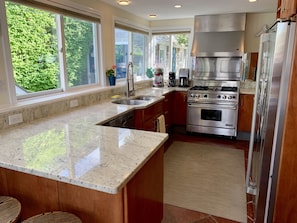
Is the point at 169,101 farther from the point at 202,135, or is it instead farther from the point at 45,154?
the point at 45,154

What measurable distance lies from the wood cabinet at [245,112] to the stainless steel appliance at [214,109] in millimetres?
88

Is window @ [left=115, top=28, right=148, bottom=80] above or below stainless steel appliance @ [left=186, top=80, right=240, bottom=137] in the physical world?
above

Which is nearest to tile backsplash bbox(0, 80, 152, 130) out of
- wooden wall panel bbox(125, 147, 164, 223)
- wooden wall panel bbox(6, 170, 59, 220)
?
wooden wall panel bbox(6, 170, 59, 220)

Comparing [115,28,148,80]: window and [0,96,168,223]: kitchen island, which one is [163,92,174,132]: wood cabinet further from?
[0,96,168,223]: kitchen island

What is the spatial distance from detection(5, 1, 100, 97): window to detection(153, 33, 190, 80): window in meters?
2.03

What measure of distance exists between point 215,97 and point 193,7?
1.54 metres

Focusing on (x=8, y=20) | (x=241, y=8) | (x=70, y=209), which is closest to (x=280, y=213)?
(x=70, y=209)

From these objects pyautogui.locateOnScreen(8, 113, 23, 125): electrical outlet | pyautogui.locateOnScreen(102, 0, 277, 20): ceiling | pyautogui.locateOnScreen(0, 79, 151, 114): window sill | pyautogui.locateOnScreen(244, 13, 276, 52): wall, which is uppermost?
pyautogui.locateOnScreen(102, 0, 277, 20): ceiling

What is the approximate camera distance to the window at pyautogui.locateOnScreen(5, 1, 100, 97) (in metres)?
2.19

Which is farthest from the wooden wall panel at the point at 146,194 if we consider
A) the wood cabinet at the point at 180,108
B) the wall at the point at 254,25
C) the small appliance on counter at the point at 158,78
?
the wall at the point at 254,25

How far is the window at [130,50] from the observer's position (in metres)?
3.97

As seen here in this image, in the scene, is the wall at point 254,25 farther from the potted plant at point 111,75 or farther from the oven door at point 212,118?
the potted plant at point 111,75

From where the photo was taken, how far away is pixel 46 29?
2502 mm

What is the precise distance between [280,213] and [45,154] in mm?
1520
